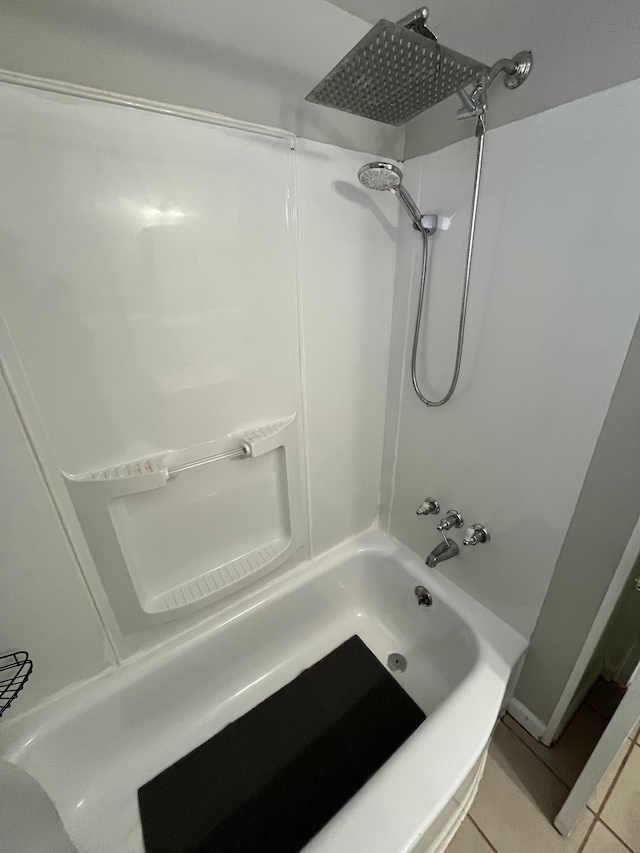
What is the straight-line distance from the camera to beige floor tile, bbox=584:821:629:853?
0.97 metres

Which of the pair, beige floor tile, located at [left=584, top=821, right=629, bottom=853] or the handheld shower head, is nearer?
the handheld shower head

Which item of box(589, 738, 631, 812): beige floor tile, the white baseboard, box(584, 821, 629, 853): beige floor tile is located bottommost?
box(589, 738, 631, 812): beige floor tile

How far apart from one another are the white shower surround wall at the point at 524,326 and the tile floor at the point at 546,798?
468 mm

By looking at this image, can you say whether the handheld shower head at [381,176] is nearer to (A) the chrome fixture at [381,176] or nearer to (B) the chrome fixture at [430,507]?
(A) the chrome fixture at [381,176]

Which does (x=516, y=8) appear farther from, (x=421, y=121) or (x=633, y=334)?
(x=633, y=334)

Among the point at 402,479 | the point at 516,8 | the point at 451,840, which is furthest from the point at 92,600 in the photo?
the point at 516,8


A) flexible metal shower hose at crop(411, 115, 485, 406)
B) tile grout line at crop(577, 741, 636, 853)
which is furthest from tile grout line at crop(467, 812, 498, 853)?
flexible metal shower hose at crop(411, 115, 485, 406)

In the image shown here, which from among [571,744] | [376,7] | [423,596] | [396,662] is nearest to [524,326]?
[376,7]

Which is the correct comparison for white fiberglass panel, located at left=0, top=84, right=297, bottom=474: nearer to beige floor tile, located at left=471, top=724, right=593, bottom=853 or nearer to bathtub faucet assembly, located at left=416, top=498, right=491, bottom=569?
bathtub faucet assembly, located at left=416, top=498, right=491, bottom=569

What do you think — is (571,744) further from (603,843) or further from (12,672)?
(12,672)

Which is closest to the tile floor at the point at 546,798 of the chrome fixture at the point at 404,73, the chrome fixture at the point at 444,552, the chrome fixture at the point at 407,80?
the chrome fixture at the point at 444,552

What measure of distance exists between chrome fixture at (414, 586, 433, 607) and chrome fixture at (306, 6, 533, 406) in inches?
44.8

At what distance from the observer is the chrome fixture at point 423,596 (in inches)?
52.5

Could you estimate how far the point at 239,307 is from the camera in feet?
3.23
